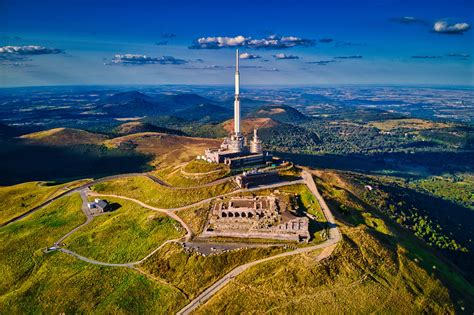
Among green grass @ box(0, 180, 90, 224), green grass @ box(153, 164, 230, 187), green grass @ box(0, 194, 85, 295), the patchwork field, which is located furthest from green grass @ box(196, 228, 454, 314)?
green grass @ box(0, 180, 90, 224)

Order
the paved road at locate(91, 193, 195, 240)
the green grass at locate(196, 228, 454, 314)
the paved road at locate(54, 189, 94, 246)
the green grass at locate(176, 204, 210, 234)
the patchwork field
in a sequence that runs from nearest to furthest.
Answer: the green grass at locate(196, 228, 454, 314) < the paved road at locate(91, 193, 195, 240) < the green grass at locate(176, 204, 210, 234) < the paved road at locate(54, 189, 94, 246) < the patchwork field

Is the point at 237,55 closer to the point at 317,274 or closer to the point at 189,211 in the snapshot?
the point at 189,211

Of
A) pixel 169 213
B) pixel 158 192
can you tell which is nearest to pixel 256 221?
pixel 169 213

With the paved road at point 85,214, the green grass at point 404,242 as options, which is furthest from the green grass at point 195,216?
the green grass at point 404,242

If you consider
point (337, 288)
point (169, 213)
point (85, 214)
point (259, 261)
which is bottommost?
point (337, 288)

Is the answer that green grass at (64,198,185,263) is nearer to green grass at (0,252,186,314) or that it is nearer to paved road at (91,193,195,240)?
paved road at (91,193,195,240)

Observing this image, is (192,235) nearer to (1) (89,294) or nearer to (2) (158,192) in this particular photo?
(1) (89,294)

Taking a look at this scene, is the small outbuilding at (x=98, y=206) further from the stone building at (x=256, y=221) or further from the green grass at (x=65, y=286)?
the stone building at (x=256, y=221)
